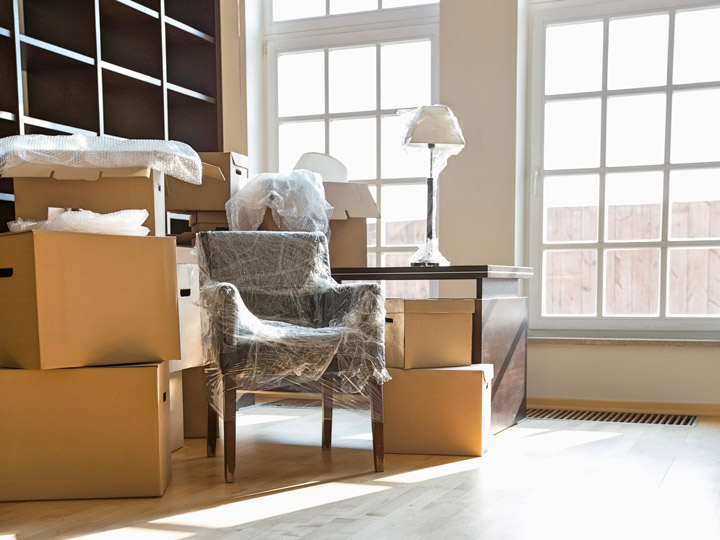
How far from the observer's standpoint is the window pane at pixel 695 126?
3135mm

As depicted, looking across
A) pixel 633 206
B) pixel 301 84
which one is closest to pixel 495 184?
pixel 633 206

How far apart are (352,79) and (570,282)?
1.43 meters

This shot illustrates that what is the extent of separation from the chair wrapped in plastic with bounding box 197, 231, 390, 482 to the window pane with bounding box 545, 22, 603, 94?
1.46 m

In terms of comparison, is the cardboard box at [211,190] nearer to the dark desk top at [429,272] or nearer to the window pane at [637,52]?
the dark desk top at [429,272]

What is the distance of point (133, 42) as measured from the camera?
3312 millimetres

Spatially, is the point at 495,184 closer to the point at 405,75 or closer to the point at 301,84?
the point at 405,75

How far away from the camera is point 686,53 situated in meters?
3.15

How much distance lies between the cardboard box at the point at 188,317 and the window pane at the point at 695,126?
2058mm

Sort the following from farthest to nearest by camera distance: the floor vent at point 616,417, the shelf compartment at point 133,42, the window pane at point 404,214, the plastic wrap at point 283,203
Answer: the window pane at point 404,214, the shelf compartment at point 133,42, the floor vent at point 616,417, the plastic wrap at point 283,203

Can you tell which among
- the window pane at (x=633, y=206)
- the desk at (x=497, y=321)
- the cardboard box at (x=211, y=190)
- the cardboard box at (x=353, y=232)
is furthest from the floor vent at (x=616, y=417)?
the cardboard box at (x=211, y=190)

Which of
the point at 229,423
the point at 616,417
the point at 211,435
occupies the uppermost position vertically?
the point at 229,423

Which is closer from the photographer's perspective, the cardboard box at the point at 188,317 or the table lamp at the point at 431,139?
the cardboard box at the point at 188,317

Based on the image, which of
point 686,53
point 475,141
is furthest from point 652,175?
point 475,141

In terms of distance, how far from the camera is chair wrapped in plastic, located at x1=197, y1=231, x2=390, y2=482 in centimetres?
208
